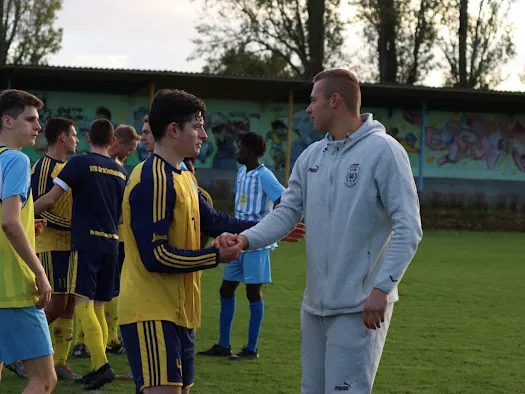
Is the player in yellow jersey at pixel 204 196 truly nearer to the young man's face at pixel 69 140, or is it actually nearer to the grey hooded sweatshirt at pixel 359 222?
the grey hooded sweatshirt at pixel 359 222

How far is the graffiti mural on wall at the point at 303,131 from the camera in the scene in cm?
2716

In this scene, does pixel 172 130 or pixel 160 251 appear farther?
pixel 172 130

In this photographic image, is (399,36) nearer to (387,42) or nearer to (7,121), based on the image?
(387,42)

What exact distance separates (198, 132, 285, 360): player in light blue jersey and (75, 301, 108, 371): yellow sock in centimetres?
168

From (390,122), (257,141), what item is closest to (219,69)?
(390,122)

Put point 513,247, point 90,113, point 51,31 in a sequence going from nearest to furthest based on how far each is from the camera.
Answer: point 513,247 → point 90,113 → point 51,31

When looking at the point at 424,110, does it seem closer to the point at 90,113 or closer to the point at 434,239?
the point at 434,239

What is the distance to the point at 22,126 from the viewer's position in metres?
5.41

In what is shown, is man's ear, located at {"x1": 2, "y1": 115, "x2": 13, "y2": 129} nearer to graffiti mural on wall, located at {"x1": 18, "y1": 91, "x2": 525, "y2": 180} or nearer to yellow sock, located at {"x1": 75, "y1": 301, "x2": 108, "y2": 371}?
yellow sock, located at {"x1": 75, "y1": 301, "x2": 108, "y2": 371}

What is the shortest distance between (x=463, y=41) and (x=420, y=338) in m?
30.7

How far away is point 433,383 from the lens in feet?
25.7

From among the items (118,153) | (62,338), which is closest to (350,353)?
(62,338)

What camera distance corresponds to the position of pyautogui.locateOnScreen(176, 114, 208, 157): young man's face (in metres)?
4.75

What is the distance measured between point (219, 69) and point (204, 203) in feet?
117
